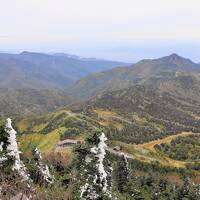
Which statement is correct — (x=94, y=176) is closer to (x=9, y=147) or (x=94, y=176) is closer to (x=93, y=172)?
(x=93, y=172)

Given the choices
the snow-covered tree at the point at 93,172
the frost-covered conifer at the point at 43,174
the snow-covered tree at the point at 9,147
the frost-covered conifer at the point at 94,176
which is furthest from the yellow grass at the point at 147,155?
the frost-covered conifer at the point at 94,176

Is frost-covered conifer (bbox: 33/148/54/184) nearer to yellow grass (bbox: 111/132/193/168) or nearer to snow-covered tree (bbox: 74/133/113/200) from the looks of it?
snow-covered tree (bbox: 74/133/113/200)

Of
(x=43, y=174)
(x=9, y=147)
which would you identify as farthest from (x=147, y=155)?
(x=43, y=174)

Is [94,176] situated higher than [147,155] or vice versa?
[94,176]

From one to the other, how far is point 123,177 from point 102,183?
44685mm

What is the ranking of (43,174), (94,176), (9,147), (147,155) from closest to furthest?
1. (43,174)
2. (94,176)
3. (9,147)
4. (147,155)

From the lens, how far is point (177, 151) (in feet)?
648

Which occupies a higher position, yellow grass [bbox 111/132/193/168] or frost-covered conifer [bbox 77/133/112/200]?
frost-covered conifer [bbox 77/133/112/200]

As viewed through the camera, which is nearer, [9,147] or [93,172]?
[93,172]

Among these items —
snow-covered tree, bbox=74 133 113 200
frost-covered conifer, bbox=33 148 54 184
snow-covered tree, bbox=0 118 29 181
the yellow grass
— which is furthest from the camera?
the yellow grass

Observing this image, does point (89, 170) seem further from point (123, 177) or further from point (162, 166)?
point (162, 166)

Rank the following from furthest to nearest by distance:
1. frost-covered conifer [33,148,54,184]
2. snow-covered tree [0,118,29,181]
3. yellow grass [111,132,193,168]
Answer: yellow grass [111,132,193,168], snow-covered tree [0,118,29,181], frost-covered conifer [33,148,54,184]

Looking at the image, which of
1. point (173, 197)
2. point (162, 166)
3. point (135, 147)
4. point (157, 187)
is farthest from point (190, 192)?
point (135, 147)

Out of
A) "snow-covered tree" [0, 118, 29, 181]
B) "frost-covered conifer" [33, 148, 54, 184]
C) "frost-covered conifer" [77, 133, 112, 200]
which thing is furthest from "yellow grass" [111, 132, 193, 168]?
"frost-covered conifer" [77, 133, 112, 200]
